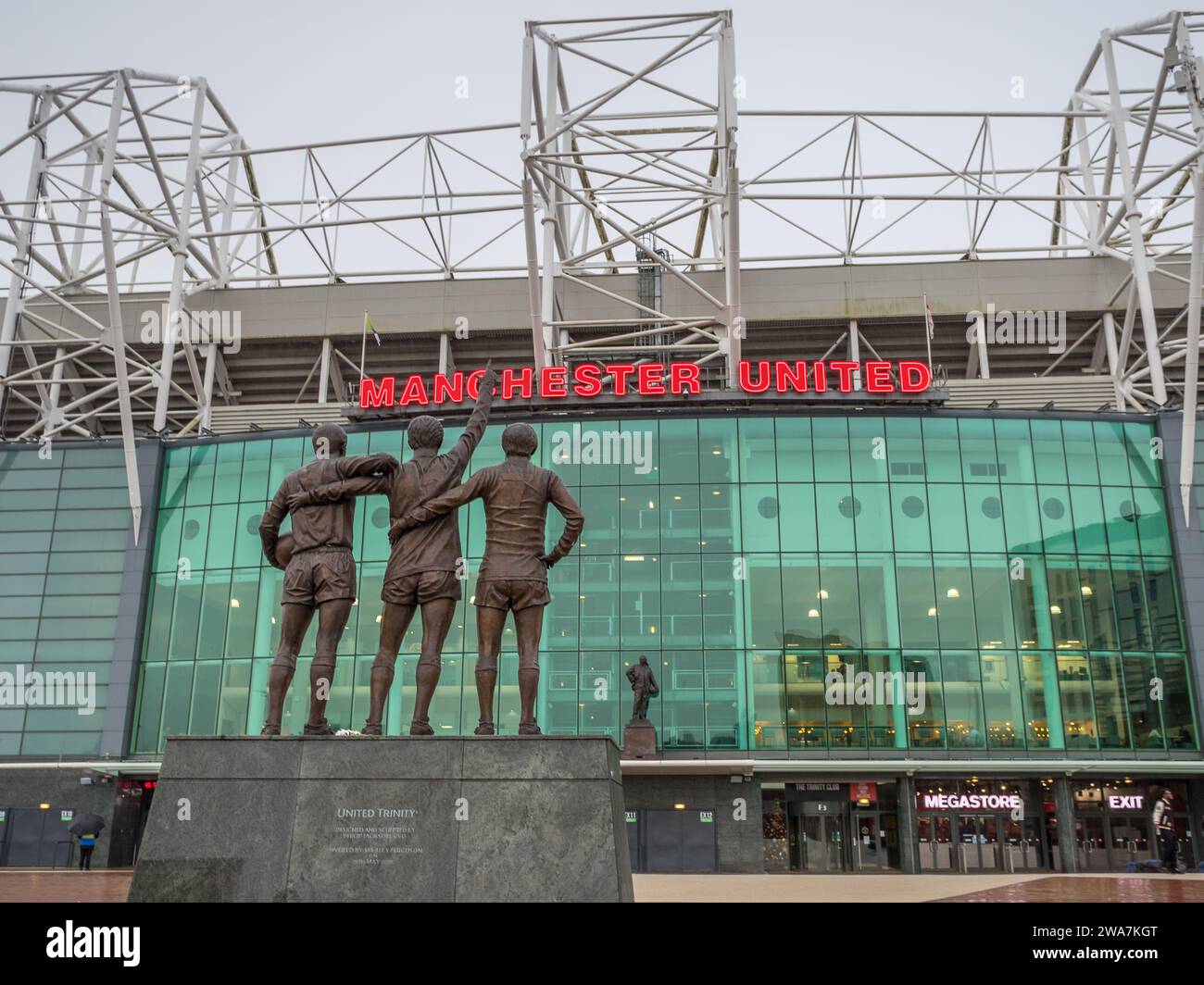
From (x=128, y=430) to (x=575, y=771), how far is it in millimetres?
32728

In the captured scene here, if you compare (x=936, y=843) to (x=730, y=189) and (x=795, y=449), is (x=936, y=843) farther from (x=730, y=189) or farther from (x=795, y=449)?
(x=730, y=189)

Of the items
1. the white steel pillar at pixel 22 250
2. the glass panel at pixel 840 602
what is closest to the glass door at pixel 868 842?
the glass panel at pixel 840 602

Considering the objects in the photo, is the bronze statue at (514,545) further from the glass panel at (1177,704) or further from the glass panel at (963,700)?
the glass panel at (1177,704)

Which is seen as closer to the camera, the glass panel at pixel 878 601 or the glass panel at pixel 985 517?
the glass panel at pixel 878 601

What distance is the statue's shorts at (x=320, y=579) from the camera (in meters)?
13.4

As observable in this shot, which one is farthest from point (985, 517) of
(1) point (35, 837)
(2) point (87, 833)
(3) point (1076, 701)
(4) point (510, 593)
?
(1) point (35, 837)

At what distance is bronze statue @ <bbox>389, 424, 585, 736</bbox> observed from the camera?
43.2 feet

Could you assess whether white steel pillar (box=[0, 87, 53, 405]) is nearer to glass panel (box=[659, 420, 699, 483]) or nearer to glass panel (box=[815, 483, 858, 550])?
glass panel (box=[659, 420, 699, 483])

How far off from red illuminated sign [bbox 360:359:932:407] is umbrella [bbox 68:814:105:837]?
16194 mm

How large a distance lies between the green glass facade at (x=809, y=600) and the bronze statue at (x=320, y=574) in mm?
22176

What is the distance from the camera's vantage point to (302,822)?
11.6m

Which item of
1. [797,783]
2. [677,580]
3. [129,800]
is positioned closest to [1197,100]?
[677,580]

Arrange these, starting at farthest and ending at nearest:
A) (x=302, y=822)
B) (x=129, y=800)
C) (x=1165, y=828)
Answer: (x=129, y=800)
(x=1165, y=828)
(x=302, y=822)
